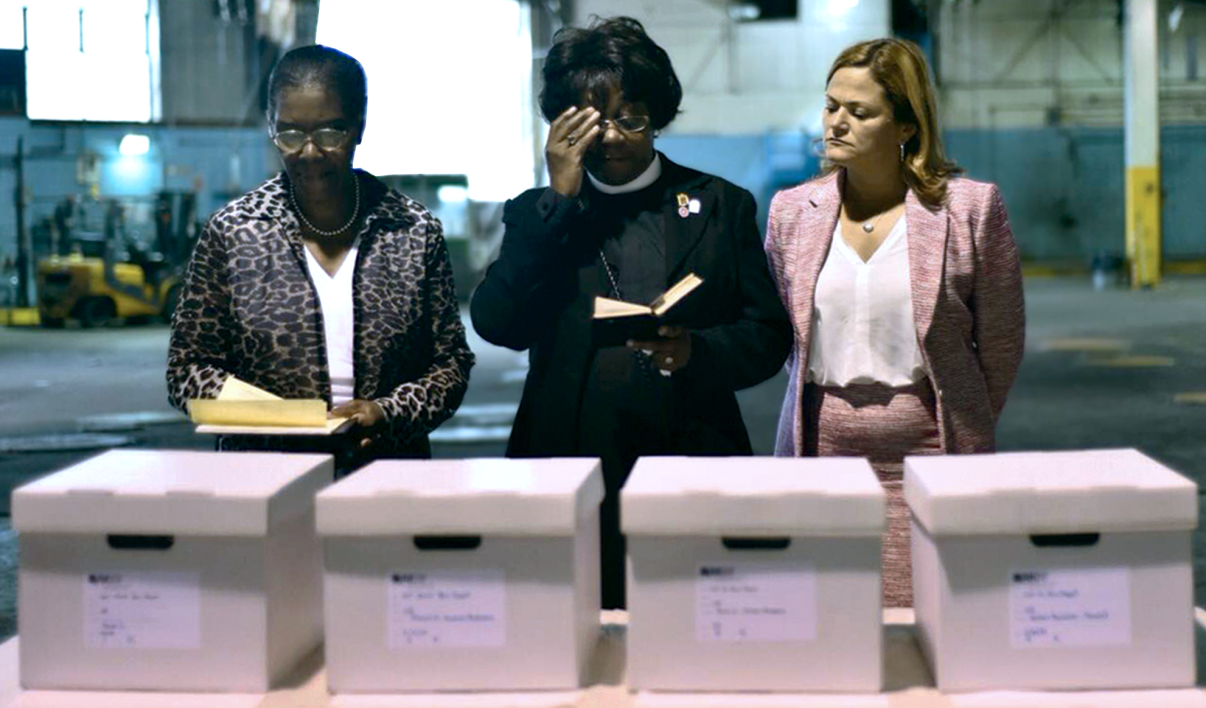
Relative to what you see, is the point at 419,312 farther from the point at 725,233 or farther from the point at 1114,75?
the point at 1114,75

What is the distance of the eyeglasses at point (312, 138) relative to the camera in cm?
187

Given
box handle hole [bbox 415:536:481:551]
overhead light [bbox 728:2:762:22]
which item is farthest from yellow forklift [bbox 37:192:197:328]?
box handle hole [bbox 415:536:481:551]

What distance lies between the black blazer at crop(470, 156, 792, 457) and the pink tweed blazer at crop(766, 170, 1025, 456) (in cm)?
14

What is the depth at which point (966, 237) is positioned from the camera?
6.89 feet

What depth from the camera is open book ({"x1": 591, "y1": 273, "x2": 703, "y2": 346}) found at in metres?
1.64

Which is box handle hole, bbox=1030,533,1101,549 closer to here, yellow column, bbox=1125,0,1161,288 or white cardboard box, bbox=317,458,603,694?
white cardboard box, bbox=317,458,603,694

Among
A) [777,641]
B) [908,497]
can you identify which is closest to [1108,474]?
[908,497]

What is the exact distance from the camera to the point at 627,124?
1.94 meters

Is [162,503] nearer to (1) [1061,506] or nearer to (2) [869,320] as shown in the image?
(1) [1061,506]

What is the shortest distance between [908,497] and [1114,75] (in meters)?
24.1

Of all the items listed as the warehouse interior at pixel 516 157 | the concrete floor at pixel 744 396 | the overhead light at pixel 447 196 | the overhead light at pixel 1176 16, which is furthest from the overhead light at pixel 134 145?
the overhead light at pixel 1176 16

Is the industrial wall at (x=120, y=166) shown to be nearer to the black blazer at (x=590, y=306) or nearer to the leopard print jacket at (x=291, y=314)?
the leopard print jacket at (x=291, y=314)

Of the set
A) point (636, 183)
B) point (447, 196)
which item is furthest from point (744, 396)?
point (447, 196)

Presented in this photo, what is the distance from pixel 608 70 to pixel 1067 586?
0.92m
